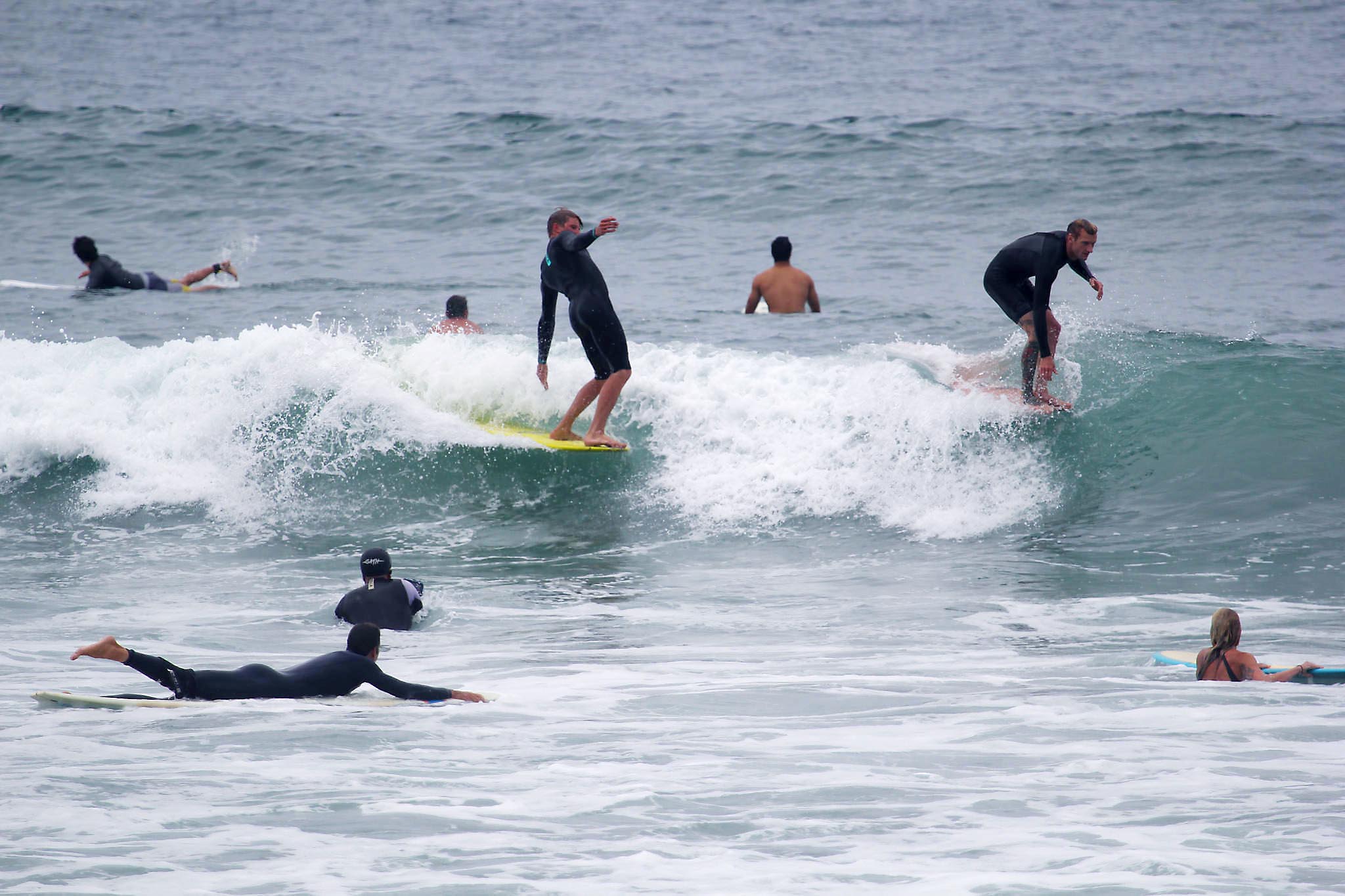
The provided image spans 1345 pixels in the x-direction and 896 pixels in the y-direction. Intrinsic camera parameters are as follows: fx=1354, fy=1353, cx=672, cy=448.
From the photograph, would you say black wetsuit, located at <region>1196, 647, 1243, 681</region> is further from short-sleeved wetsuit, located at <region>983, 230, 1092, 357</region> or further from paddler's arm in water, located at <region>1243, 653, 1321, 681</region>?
short-sleeved wetsuit, located at <region>983, 230, 1092, 357</region>

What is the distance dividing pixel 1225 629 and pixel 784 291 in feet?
30.3

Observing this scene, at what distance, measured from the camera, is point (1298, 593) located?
7.58m

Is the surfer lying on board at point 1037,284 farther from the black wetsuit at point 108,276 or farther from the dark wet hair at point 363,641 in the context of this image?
the black wetsuit at point 108,276

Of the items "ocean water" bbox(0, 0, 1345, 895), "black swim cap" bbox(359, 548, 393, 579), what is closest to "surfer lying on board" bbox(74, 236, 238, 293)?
"ocean water" bbox(0, 0, 1345, 895)

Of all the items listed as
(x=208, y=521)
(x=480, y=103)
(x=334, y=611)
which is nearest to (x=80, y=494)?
(x=208, y=521)

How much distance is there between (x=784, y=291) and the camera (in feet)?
47.8

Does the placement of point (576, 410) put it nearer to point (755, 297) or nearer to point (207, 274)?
point (755, 297)

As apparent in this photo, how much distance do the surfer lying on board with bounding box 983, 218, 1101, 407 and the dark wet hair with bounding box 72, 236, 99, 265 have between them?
1141cm

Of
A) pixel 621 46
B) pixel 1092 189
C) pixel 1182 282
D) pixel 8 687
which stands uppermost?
pixel 621 46

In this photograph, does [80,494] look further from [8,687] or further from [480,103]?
[480,103]

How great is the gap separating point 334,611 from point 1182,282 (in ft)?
35.7

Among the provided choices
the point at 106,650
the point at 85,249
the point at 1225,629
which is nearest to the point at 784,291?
the point at 85,249

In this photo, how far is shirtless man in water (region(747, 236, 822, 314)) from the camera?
14.6m

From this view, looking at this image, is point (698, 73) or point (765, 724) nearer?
point (765, 724)
